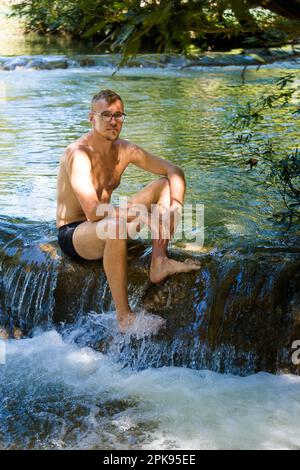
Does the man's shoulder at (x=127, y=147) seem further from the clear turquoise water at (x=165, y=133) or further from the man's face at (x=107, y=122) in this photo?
the clear turquoise water at (x=165, y=133)

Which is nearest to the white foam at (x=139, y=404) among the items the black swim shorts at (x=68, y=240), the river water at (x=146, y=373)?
the river water at (x=146, y=373)

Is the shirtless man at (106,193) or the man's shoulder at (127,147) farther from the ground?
the man's shoulder at (127,147)

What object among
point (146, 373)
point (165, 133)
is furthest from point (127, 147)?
point (165, 133)

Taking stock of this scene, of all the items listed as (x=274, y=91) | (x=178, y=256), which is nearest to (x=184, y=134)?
(x=274, y=91)

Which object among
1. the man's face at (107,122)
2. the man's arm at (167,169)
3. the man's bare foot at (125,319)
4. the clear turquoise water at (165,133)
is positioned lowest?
the man's bare foot at (125,319)

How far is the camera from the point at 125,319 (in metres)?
5.09

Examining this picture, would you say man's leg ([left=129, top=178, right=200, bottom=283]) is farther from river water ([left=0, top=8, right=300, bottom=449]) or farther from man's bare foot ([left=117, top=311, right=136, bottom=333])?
river water ([left=0, top=8, right=300, bottom=449])

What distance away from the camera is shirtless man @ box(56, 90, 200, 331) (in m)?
5.01

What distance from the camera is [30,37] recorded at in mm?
30875

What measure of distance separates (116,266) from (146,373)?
75cm

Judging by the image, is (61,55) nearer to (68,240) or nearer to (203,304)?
(68,240)

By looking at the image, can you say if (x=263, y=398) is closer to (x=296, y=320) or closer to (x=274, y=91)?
(x=296, y=320)

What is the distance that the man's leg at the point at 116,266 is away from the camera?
197 inches

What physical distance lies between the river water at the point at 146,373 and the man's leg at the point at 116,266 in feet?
0.84
